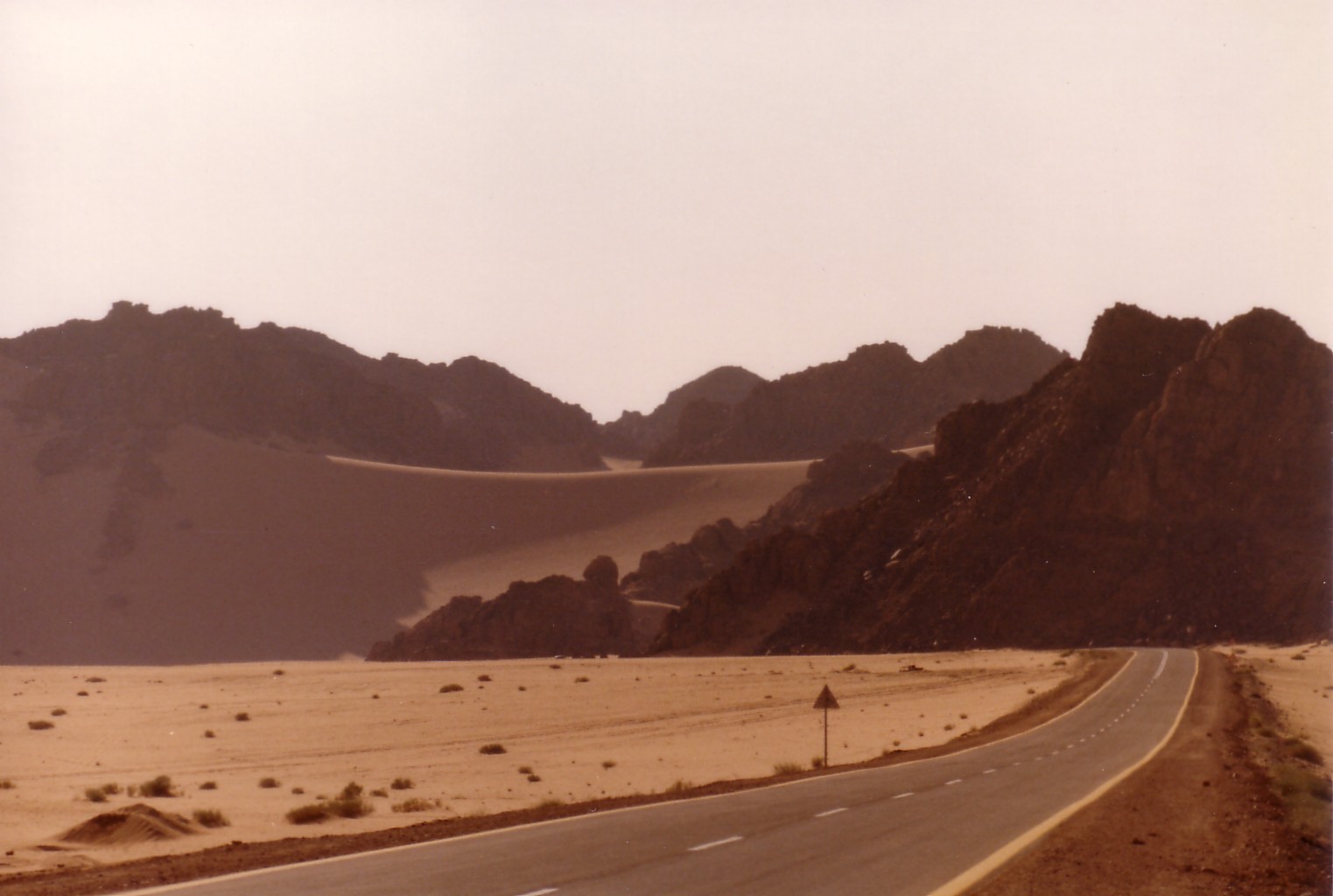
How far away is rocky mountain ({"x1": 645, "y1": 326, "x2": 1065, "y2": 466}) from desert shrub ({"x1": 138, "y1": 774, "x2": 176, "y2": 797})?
151m

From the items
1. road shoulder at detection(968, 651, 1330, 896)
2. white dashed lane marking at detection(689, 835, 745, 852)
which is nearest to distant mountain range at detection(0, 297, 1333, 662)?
road shoulder at detection(968, 651, 1330, 896)

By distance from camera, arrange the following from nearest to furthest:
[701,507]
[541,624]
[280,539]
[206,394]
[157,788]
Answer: [157,788] → [541,624] → [280,539] → [701,507] → [206,394]

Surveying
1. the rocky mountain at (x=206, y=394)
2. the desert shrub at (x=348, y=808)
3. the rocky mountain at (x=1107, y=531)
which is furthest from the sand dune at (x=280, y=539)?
the desert shrub at (x=348, y=808)

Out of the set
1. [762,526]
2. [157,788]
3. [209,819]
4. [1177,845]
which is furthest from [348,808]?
[762,526]

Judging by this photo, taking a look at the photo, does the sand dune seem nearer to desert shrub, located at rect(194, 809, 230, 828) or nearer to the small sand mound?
desert shrub, located at rect(194, 809, 230, 828)

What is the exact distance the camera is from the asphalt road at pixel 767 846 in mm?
11531

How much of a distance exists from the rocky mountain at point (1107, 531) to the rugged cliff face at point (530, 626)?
374 cm

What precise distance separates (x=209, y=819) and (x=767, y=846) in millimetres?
8315

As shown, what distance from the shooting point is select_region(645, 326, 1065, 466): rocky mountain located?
176 meters

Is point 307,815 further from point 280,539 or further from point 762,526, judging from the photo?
point 280,539

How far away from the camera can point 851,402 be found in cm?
18212

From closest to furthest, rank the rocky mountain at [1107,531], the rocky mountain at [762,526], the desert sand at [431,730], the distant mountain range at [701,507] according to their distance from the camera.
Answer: the desert sand at [431,730] → the rocky mountain at [1107,531] → the distant mountain range at [701,507] → the rocky mountain at [762,526]

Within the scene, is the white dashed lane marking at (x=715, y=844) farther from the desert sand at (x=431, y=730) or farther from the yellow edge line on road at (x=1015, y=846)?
the desert sand at (x=431, y=730)

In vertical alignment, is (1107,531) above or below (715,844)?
above
